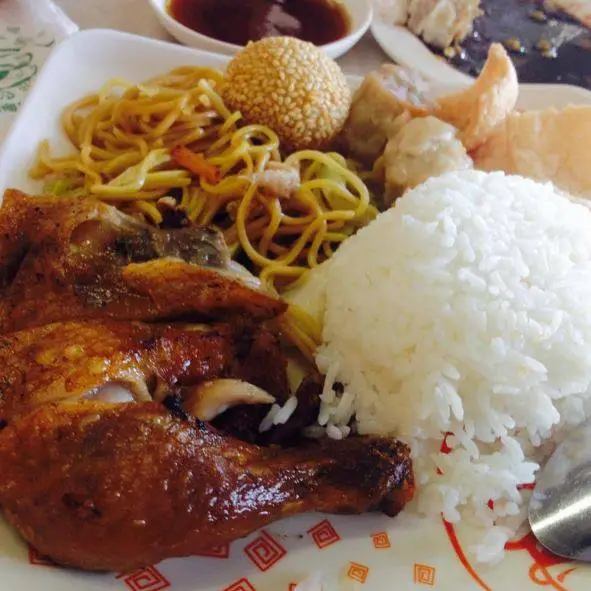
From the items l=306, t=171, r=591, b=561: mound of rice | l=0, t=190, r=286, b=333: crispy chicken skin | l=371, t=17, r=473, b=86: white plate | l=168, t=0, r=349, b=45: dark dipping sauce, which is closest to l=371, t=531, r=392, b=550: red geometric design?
l=306, t=171, r=591, b=561: mound of rice

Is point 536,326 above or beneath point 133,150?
above

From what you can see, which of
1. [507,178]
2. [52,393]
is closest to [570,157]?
[507,178]

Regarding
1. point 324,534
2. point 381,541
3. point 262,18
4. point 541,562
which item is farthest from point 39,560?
point 262,18

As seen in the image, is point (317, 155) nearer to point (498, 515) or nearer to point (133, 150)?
point (133, 150)

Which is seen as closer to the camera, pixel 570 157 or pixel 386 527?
pixel 386 527

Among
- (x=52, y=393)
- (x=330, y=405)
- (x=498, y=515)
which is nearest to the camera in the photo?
(x=52, y=393)

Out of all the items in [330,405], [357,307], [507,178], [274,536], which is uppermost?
[507,178]

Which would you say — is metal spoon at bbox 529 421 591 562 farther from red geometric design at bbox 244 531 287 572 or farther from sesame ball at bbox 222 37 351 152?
sesame ball at bbox 222 37 351 152

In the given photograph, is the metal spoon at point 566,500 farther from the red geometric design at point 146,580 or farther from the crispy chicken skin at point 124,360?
the red geometric design at point 146,580
